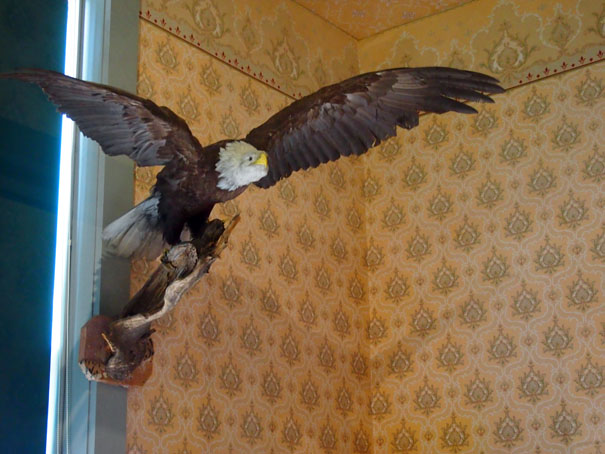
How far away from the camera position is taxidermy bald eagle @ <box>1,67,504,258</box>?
2.69m

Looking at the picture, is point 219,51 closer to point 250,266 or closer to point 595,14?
point 250,266

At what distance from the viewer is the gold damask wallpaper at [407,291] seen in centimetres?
352

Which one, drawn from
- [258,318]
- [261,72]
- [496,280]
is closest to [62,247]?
[258,318]

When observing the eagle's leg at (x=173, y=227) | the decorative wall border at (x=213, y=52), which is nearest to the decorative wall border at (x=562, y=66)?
the decorative wall border at (x=213, y=52)

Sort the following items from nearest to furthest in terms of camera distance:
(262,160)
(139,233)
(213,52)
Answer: (262,160) < (139,233) < (213,52)

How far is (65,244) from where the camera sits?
3068 mm

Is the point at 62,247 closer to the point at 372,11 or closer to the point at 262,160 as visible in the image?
the point at 262,160

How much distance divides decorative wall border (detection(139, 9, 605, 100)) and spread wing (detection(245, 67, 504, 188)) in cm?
83

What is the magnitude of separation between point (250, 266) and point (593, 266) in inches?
57.5

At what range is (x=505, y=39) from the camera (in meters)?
4.23

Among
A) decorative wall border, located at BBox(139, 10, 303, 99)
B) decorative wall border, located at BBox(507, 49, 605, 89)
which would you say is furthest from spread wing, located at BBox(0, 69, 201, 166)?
decorative wall border, located at BBox(507, 49, 605, 89)

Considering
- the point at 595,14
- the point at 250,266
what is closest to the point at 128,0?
the point at 250,266

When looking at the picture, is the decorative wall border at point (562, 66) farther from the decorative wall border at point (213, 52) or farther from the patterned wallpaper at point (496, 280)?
the decorative wall border at point (213, 52)

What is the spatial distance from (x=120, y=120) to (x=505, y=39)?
2.23 m
